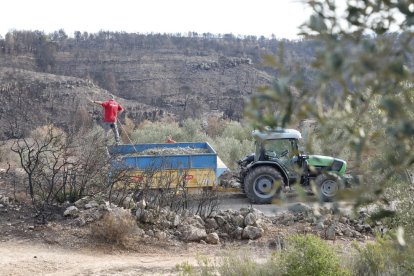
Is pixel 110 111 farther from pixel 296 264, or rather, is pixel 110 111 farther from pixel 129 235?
pixel 296 264

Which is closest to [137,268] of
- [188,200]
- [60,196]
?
[60,196]

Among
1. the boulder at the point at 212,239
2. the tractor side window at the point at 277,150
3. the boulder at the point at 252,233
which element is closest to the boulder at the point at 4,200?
the boulder at the point at 212,239

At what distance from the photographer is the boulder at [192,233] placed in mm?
9789

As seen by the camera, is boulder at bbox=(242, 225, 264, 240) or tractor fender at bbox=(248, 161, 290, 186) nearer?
boulder at bbox=(242, 225, 264, 240)

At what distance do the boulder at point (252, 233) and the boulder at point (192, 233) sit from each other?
2.45 ft

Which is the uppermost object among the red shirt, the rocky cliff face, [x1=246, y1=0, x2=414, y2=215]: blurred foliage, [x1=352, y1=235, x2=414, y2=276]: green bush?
[x1=246, y1=0, x2=414, y2=215]: blurred foliage

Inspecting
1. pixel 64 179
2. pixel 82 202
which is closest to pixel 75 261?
pixel 82 202

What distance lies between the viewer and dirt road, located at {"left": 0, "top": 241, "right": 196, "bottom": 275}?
7.93m

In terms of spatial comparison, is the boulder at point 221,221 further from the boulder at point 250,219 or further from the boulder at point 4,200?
the boulder at point 4,200

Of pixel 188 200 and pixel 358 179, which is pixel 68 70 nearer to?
pixel 188 200

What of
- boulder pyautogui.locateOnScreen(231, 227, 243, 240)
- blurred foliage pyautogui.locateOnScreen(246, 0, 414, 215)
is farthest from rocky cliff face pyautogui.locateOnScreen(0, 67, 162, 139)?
blurred foliage pyautogui.locateOnScreen(246, 0, 414, 215)

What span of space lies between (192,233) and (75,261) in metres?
2.22

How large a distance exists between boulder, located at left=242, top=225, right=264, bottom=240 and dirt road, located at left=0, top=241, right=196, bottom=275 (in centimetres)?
149

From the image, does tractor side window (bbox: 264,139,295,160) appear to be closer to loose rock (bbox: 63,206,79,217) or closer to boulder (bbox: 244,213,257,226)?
boulder (bbox: 244,213,257,226)
